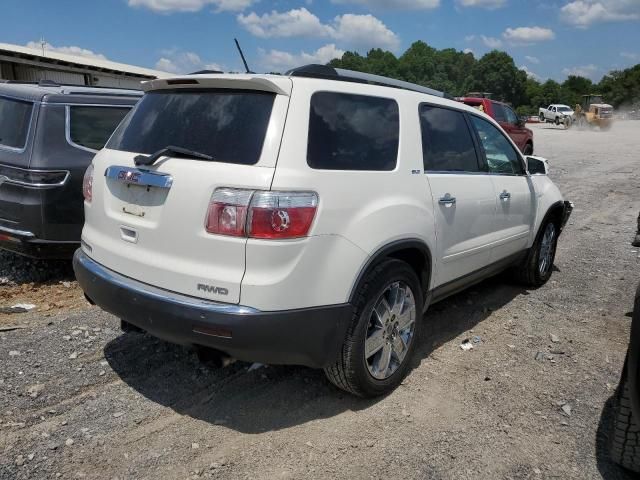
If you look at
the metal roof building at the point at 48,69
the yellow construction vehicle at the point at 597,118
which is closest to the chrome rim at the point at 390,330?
the metal roof building at the point at 48,69

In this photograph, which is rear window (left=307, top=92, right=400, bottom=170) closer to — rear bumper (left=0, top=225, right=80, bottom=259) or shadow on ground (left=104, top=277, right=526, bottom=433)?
shadow on ground (left=104, top=277, right=526, bottom=433)

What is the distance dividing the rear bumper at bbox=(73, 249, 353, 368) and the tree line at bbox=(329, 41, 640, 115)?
7975 cm

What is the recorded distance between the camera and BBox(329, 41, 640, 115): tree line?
88.3 metres

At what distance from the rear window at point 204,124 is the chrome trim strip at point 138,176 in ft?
0.54

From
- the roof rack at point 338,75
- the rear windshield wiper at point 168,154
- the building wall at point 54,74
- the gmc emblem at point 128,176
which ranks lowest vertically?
the gmc emblem at point 128,176

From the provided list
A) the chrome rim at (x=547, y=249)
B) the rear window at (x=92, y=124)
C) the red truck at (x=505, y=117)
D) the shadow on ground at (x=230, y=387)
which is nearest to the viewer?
the shadow on ground at (x=230, y=387)

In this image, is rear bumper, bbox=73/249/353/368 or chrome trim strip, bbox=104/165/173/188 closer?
rear bumper, bbox=73/249/353/368

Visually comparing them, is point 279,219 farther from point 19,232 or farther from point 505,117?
point 505,117

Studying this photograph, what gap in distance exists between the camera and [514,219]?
490cm

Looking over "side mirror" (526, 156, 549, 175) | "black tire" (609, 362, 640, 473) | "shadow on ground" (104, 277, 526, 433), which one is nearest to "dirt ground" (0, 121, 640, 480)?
"shadow on ground" (104, 277, 526, 433)

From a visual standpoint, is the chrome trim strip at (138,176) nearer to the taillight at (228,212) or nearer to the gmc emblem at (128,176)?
the gmc emblem at (128,176)

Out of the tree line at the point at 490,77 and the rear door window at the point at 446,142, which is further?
the tree line at the point at 490,77

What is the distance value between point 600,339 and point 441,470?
7.87 feet

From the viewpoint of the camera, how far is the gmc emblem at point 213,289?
8.91ft
